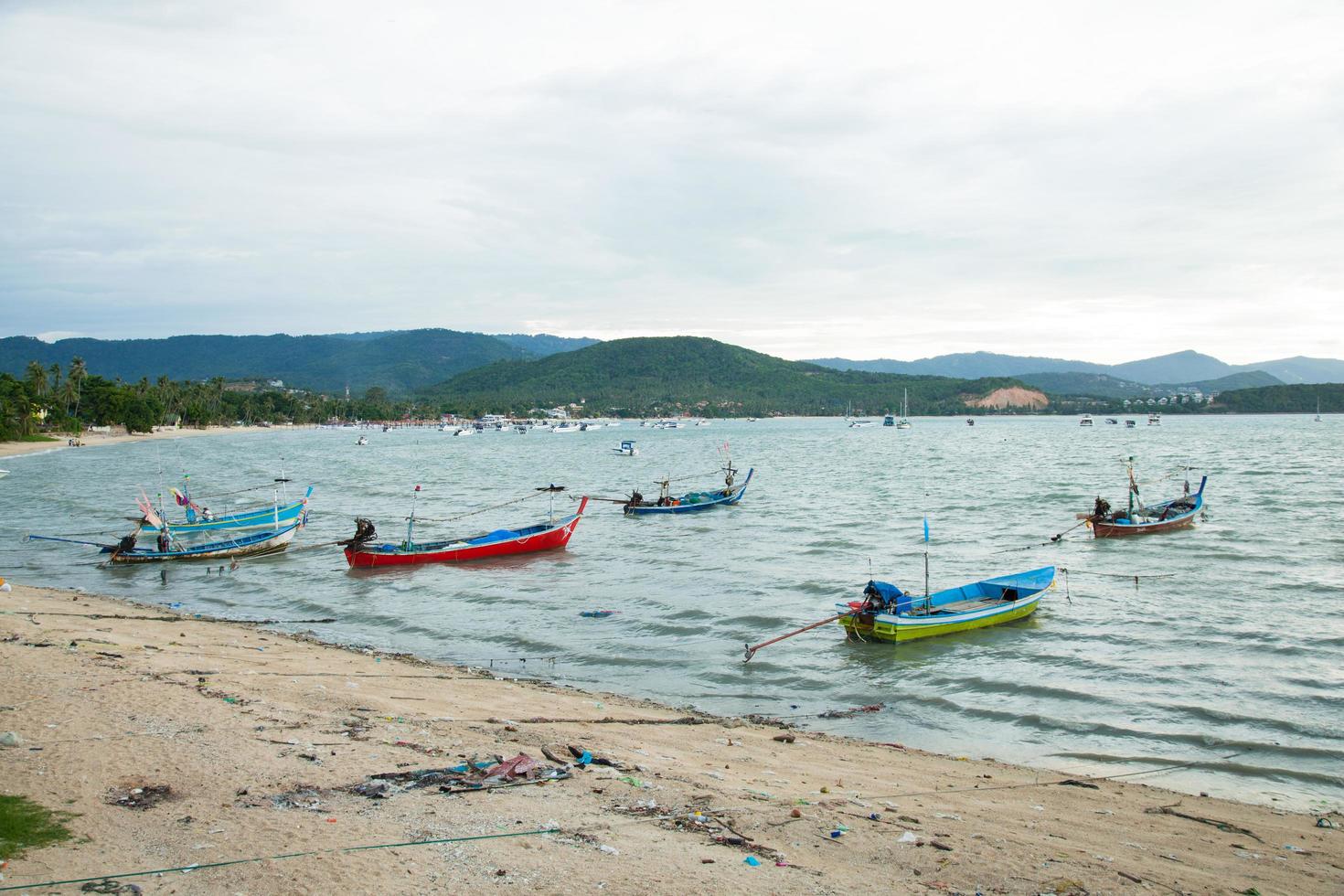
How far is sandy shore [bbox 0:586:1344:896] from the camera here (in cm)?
634

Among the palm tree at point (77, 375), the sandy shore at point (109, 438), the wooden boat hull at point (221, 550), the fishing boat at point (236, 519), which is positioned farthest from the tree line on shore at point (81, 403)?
the wooden boat hull at point (221, 550)

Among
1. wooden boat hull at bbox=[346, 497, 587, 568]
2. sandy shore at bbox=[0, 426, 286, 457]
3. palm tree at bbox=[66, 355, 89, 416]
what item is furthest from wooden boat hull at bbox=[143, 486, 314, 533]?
palm tree at bbox=[66, 355, 89, 416]

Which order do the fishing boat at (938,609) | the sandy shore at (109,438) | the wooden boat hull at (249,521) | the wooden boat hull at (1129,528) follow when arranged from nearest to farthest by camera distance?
the fishing boat at (938,609), the wooden boat hull at (249,521), the wooden boat hull at (1129,528), the sandy shore at (109,438)

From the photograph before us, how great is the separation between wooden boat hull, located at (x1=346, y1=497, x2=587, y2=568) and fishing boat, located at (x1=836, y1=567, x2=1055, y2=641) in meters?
13.2

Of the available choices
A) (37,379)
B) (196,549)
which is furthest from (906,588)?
(37,379)

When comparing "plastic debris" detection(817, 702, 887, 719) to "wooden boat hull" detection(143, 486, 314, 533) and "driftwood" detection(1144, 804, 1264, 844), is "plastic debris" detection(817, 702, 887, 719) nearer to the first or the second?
"driftwood" detection(1144, 804, 1264, 844)

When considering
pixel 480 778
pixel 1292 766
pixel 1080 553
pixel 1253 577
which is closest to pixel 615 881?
pixel 480 778

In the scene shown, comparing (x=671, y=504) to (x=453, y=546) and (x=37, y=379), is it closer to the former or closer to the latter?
(x=453, y=546)

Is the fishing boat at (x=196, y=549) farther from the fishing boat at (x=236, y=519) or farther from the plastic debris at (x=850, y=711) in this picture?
the plastic debris at (x=850, y=711)

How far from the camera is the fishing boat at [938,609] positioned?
17.4 meters

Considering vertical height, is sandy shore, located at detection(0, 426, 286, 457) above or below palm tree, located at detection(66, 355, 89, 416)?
below

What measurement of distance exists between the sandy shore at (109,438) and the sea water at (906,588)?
137ft

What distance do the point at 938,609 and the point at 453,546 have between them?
1650 cm

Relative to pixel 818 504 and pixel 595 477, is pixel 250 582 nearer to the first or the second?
pixel 818 504
